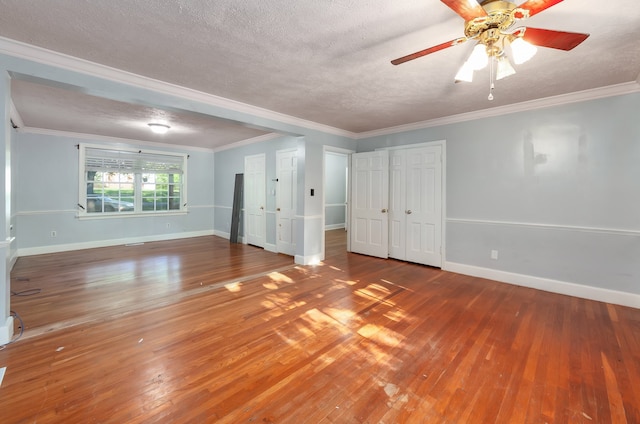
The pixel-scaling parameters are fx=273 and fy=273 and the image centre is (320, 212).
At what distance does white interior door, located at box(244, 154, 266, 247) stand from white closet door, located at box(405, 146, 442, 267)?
3.20 m

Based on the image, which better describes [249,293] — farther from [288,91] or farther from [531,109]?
[531,109]

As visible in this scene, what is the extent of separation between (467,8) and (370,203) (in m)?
4.05

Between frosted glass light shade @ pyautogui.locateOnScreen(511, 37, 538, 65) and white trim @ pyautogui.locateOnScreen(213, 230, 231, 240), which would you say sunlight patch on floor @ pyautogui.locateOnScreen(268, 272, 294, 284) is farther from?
white trim @ pyautogui.locateOnScreen(213, 230, 231, 240)

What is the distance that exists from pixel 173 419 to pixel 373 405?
1.18 metres

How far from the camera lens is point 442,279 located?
4129 millimetres

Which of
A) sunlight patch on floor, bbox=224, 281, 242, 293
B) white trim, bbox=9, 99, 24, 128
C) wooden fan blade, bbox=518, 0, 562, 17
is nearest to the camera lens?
wooden fan blade, bbox=518, 0, 562, 17

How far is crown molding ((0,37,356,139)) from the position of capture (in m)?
2.35

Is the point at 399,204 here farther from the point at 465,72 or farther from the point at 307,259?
the point at 465,72

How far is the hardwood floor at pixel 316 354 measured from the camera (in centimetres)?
167

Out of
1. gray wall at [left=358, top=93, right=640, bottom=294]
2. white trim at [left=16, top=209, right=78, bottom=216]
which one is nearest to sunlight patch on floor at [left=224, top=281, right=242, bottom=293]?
gray wall at [left=358, top=93, right=640, bottom=294]

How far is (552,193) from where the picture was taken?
367cm

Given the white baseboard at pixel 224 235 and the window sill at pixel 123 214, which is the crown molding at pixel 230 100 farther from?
the white baseboard at pixel 224 235

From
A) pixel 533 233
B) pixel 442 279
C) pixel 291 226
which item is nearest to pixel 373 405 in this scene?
pixel 442 279

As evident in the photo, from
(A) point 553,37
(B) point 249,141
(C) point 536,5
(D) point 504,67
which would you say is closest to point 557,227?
(D) point 504,67
